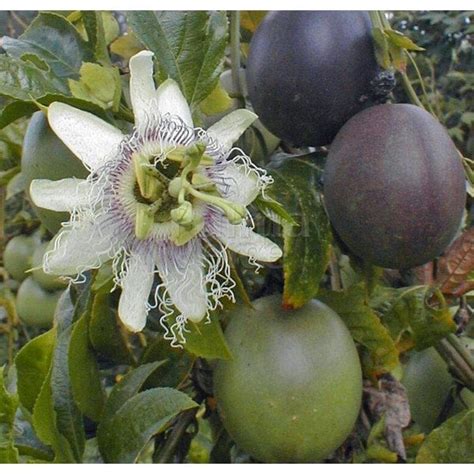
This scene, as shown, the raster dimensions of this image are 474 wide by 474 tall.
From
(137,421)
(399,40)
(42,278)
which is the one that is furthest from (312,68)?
(42,278)

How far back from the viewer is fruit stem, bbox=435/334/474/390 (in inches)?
26.6

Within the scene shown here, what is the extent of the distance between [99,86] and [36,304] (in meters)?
0.57

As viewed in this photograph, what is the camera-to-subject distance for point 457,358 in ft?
2.24

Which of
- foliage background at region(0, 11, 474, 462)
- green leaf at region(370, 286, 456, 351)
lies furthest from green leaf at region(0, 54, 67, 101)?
green leaf at region(370, 286, 456, 351)

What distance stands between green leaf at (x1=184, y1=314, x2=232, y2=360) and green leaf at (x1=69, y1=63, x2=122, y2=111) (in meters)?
0.15

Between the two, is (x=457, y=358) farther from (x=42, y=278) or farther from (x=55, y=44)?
(x=42, y=278)

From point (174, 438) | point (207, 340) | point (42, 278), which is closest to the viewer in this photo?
point (207, 340)

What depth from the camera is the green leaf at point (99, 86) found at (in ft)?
1.72

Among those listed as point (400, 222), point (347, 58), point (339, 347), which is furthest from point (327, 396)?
point (347, 58)

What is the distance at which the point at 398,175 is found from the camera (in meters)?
0.52

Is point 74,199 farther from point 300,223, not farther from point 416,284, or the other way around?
point 416,284

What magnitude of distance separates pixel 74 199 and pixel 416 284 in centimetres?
36

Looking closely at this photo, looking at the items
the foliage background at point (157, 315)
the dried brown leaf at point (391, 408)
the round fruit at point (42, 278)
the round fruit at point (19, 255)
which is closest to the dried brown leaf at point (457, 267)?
the foliage background at point (157, 315)

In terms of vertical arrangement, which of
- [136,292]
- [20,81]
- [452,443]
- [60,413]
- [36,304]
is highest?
[20,81]
